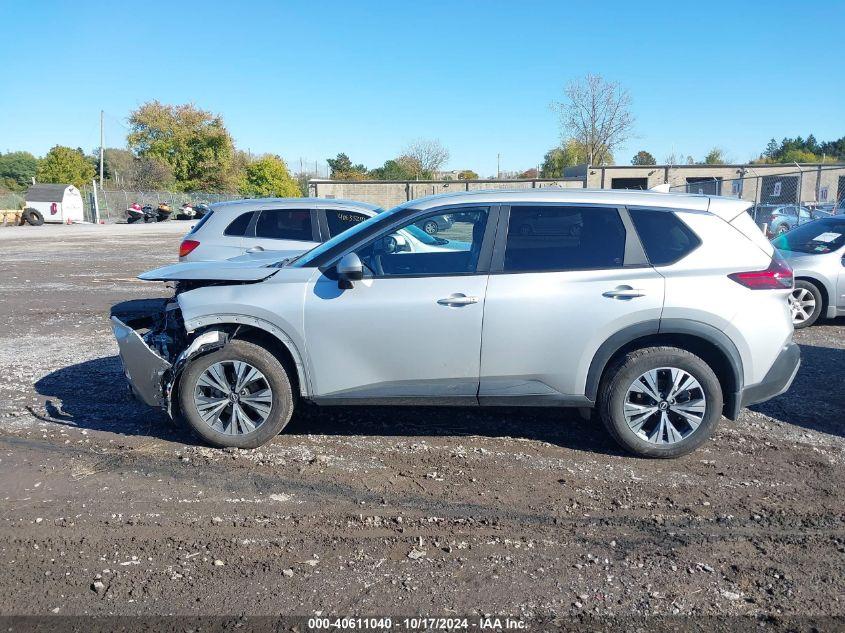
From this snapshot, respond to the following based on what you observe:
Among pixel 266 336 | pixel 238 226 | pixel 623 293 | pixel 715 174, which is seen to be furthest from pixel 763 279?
pixel 715 174

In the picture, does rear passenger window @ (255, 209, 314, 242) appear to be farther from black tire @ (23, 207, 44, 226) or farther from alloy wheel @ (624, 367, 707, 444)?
black tire @ (23, 207, 44, 226)

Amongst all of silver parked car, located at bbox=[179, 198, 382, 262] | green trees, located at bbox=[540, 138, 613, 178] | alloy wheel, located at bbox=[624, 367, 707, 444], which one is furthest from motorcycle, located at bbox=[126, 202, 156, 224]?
alloy wheel, located at bbox=[624, 367, 707, 444]

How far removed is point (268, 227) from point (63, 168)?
3218 inches

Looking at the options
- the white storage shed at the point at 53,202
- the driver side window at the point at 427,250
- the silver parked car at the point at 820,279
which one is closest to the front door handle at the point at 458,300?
the driver side window at the point at 427,250

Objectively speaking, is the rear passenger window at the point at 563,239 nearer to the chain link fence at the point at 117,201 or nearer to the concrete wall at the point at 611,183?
the concrete wall at the point at 611,183

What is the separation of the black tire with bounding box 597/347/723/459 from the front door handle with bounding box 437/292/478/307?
1.11m

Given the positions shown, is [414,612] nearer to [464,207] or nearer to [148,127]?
[464,207]

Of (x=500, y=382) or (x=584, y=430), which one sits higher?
(x=500, y=382)

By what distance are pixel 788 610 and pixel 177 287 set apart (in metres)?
4.65

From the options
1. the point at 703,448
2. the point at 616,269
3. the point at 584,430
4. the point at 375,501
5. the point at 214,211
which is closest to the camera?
the point at 375,501

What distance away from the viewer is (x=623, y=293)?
462 cm

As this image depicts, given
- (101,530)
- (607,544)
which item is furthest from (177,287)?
(607,544)

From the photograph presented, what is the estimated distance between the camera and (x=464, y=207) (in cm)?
490

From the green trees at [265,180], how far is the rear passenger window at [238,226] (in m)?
64.6
